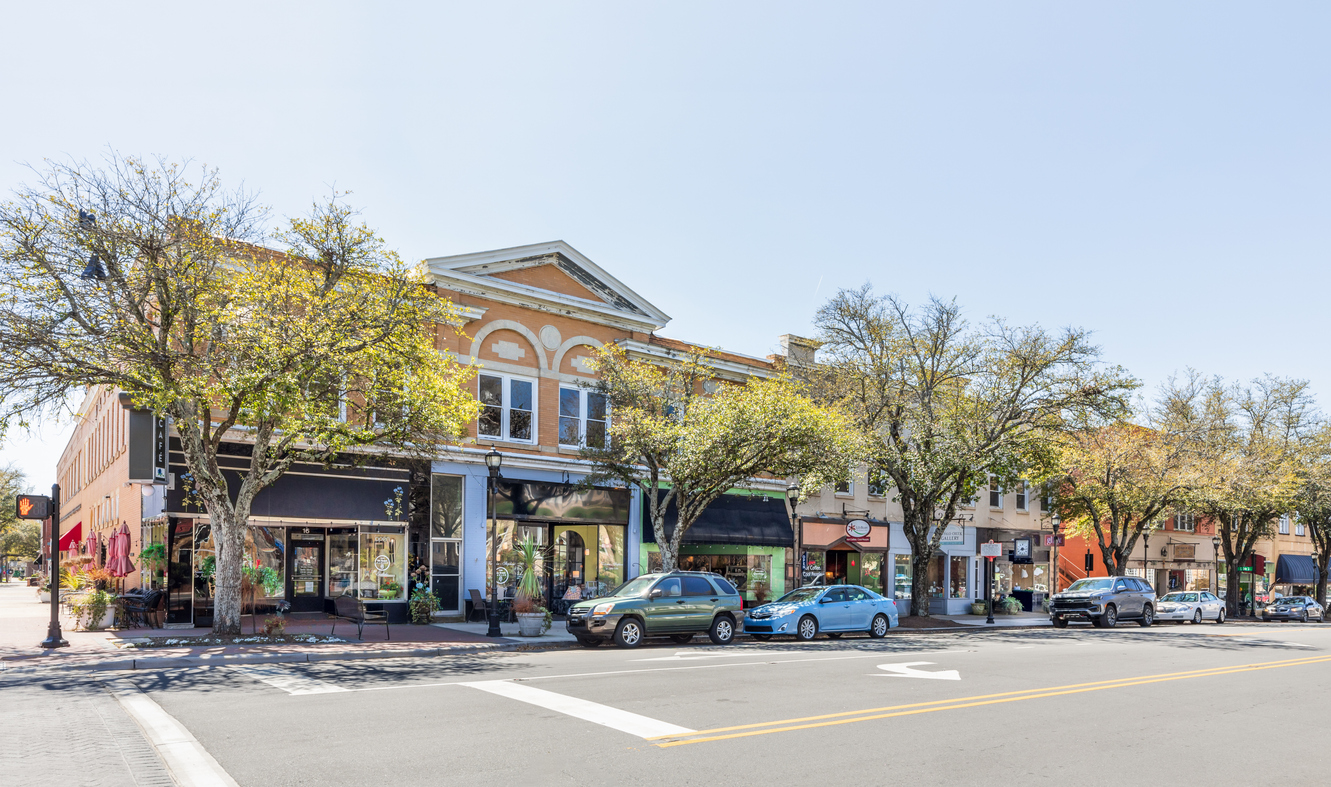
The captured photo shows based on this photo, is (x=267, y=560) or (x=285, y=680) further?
(x=267, y=560)

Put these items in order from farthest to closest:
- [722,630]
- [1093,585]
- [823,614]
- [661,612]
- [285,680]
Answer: [1093,585] < [823,614] < [722,630] < [661,612] < [285,680]

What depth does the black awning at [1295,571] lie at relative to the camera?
5753cm

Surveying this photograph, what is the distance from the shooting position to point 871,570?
3622 cm

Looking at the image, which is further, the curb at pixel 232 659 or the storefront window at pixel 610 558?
the storefront window at pixel 610 558

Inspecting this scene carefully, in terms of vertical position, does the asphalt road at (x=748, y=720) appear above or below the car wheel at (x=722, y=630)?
above

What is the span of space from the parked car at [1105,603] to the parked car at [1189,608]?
367cm

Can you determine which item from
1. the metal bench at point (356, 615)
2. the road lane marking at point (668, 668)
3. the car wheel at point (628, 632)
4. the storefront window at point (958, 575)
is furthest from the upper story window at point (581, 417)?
the storefront window at point (958, 575)

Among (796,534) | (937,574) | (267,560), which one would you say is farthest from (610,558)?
(937,574)

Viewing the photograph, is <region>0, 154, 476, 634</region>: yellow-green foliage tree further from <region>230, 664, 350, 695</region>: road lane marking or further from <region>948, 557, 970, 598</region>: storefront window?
<region>948, 557, 970, 598</region>: storefront window

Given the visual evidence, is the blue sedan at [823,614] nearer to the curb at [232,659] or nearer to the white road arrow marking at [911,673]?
the white road arrow marking at [911,673]

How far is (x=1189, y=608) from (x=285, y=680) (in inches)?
1409

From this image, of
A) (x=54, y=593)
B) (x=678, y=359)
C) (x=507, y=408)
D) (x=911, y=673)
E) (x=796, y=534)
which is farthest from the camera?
(x=796, y=534)

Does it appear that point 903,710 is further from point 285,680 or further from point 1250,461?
point 1250,461

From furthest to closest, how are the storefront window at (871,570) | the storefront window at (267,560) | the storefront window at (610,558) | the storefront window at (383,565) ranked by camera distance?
1. the storefront window at (871,570)
2. the storefront window at (610,558)
3. the storefront window at (383,565)
4. the storefront window at (267,560)
